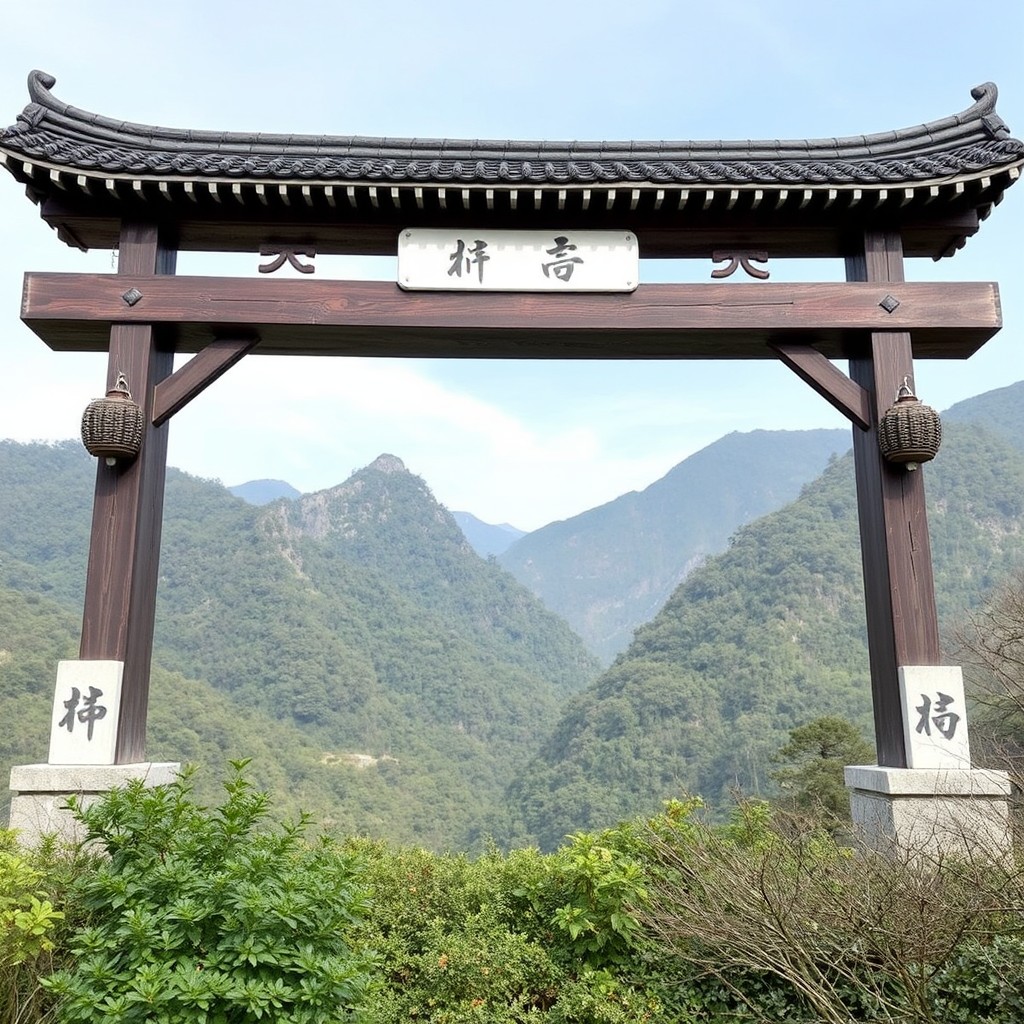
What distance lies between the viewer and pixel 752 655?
3847 centimetres

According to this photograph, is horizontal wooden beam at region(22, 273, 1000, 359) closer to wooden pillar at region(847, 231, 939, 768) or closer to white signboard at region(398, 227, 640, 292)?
white signboard at region(398, 227, 640, 292)

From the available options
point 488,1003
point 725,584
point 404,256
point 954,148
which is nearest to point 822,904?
point 488,1003

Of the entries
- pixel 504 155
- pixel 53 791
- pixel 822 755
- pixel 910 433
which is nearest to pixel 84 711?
pixel 53 791

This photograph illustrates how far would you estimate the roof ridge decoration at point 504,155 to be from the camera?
15.8 ft

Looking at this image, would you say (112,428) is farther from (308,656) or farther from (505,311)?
(308,656)

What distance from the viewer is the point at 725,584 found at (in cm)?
4459

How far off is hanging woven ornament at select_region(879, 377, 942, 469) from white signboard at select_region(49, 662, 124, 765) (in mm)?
4230

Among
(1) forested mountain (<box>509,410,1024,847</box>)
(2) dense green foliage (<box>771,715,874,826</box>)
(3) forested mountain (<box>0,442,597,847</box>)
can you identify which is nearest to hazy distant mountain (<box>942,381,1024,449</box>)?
(1) forested mountain (<box>509,410,1024,847</box>)

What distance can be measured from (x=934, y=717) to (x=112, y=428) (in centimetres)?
450

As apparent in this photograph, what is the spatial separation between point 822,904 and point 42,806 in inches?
140

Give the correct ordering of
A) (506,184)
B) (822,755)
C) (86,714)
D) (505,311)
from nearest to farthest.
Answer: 1. (86,714)
2. (506,184)
3. (505,311)
4. (822,755)

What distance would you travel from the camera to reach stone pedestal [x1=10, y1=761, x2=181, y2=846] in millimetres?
4176

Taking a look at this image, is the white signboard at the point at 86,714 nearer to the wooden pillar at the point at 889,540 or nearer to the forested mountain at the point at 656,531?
the wooden pillar at the point at 889,540

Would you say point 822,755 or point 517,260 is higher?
point 517,260
